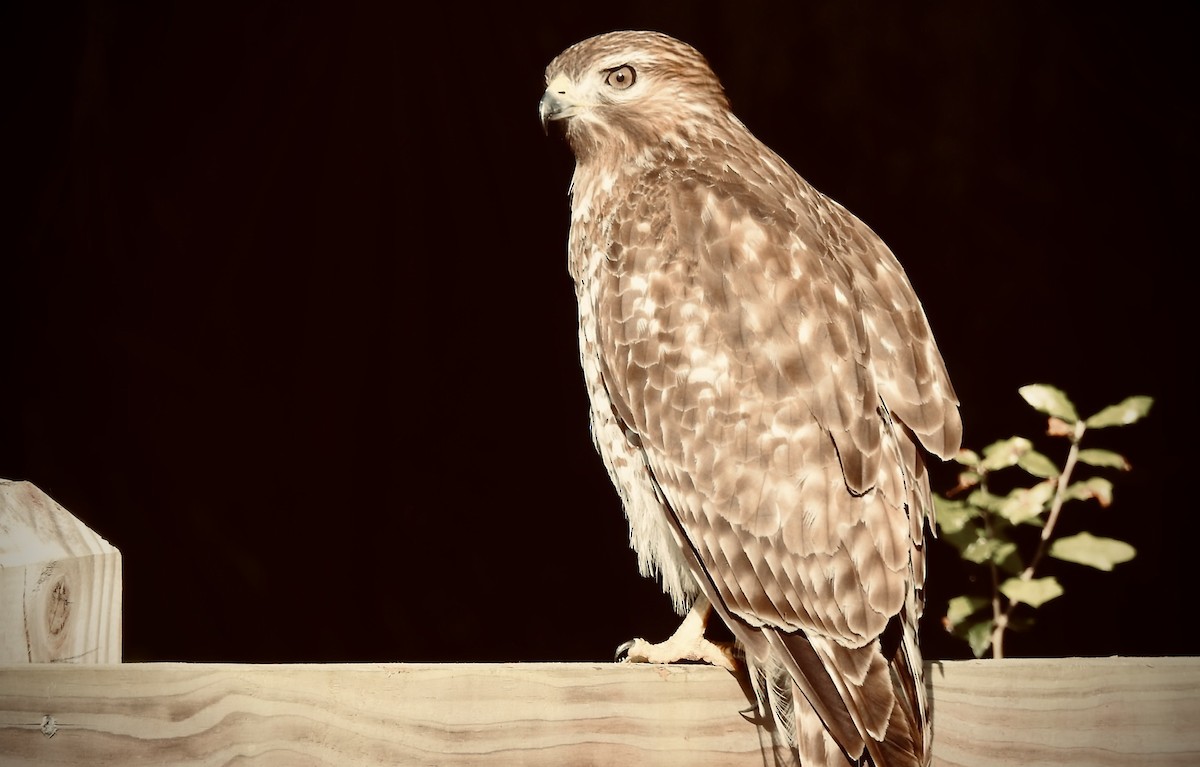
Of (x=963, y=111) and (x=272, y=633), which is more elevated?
(x=963, y=111)

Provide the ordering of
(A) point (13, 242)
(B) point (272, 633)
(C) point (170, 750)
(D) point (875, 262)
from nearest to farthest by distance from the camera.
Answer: (C) point (170, 750) < (D) point (875, 262) < (A) point (13, 242) < (B) point (272, 633)

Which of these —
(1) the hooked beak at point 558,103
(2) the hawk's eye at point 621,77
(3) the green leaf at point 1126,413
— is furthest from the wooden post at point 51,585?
(3) the green leaf at point 1126,413

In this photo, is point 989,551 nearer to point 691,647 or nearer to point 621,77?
point 691,647

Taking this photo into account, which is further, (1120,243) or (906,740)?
(1120,243)

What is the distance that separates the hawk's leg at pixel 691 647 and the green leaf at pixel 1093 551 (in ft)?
3.90

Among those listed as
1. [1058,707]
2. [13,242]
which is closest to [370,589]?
[13,242]

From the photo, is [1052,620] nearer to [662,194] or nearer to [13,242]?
[662,194]

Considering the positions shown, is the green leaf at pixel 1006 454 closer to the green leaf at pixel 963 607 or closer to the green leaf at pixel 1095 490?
the green leaf at pixel 1095 490

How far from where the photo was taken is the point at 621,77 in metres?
2.39

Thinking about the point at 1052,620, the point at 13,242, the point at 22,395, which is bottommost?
the point at 1052,620

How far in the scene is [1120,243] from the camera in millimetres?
3916

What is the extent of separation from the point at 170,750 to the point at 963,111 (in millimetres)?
3352

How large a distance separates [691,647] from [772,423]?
47 cm

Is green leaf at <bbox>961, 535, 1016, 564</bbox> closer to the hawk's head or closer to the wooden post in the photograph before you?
the hawk's head
